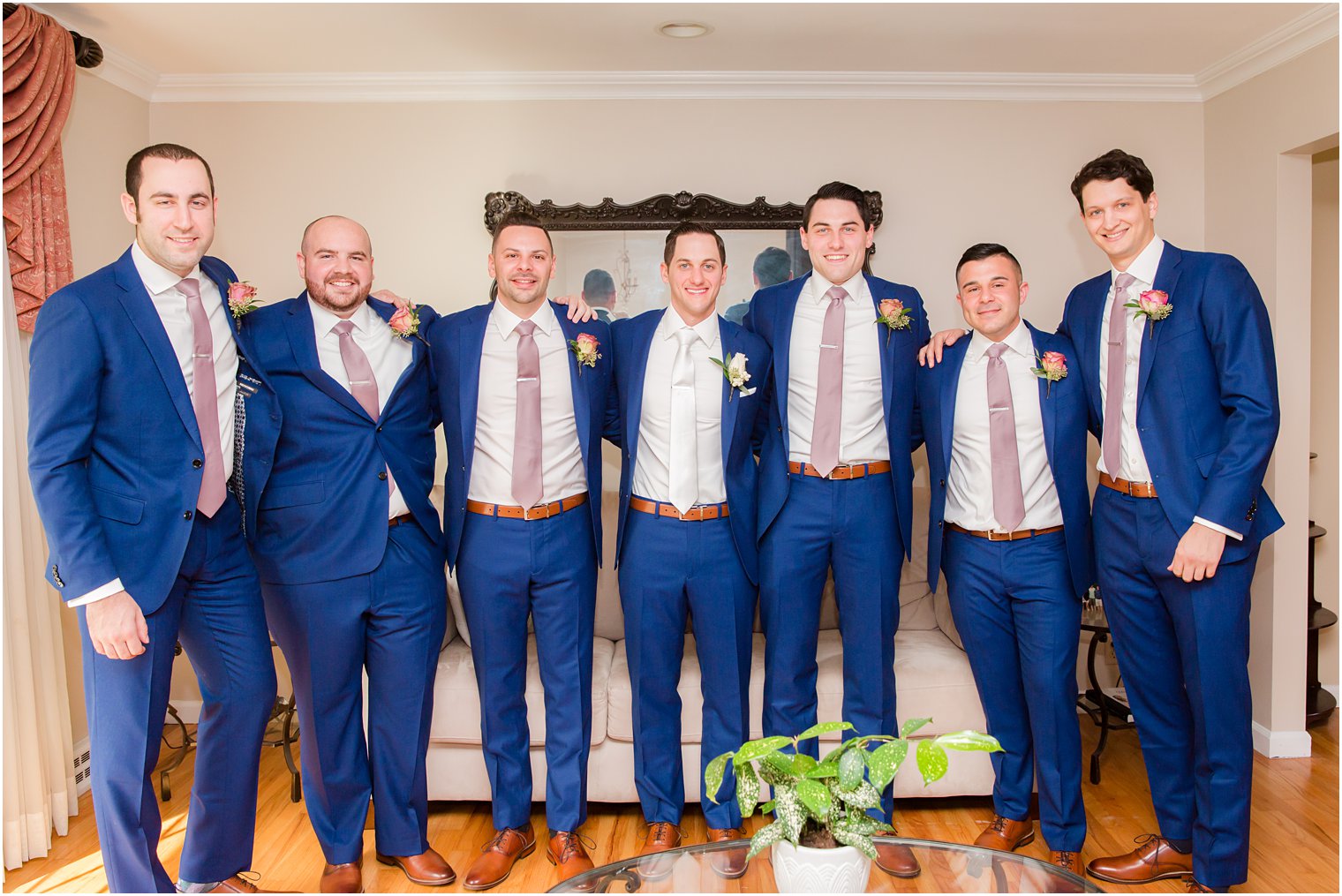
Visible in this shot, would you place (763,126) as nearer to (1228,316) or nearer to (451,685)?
(1228,316)

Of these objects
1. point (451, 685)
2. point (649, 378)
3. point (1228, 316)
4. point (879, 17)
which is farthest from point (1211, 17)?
point (451, 685)

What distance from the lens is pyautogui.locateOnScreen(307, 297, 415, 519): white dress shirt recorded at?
9.54 ft

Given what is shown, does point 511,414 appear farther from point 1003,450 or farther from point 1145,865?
point 1145,865

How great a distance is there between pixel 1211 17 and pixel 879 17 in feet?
4.12

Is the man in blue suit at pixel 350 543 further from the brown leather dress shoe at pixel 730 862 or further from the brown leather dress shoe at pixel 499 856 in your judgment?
the brown leather dress shoe at pixel 730 862

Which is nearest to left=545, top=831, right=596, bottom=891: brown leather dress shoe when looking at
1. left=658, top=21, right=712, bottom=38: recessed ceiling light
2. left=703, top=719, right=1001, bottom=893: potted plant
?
left=703, top=719, right=1001, bottom=893: potted plant

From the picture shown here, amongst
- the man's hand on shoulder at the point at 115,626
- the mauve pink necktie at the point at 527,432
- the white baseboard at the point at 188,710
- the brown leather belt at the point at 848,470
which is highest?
the mauve pink necktie at the point at 527,432

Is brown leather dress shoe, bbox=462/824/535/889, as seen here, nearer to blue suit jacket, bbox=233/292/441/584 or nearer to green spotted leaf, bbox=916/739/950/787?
blue suit jacket, bbox=233/292/441/584

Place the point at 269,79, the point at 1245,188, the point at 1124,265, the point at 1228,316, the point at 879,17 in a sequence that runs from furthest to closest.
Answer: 1. the point at 269,79
2. the point at 1245,188
3. the point at 879,17
4. the point at 1124,265
5. the point at 1228,316

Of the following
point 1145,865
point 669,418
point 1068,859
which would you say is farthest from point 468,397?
point 1145,865

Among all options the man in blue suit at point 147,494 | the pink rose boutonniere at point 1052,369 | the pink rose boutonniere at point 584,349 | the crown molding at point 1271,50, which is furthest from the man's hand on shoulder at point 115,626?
the crown molding at point 1271,50

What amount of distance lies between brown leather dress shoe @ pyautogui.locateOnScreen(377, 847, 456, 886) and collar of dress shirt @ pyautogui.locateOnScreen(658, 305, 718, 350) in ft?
5.99

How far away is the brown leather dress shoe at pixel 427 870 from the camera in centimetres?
301

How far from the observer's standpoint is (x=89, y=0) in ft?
11.3
